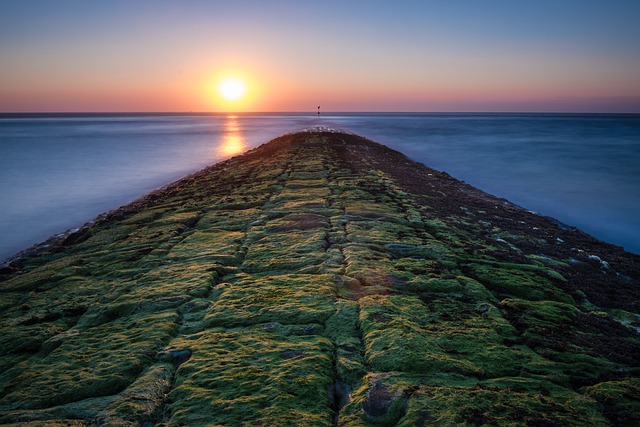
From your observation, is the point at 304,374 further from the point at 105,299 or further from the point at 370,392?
the point at 105,299

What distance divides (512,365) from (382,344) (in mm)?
1329

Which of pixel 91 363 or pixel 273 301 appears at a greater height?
pixel 273 301

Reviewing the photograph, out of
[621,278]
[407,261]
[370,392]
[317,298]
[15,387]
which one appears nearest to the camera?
[370,392]

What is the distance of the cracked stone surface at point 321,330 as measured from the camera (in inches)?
136

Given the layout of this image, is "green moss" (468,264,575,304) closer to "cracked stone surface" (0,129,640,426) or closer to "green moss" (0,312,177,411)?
"cracked stone surface" (0,129,640,426)

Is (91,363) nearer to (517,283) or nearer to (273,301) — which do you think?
(273,301)

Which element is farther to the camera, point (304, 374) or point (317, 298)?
point (317, 298)

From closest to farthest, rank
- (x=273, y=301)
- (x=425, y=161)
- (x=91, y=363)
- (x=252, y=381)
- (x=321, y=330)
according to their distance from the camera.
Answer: (x=252, y=381), (x=91, y=363), (x=321, y=330), (x=273, y=301), (x=425, y=161)

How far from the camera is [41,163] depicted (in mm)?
36031

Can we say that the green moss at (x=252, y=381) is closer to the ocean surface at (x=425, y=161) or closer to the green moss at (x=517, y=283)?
the green moss at (x=517, y=283)

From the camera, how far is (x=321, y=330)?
4762 millimetres

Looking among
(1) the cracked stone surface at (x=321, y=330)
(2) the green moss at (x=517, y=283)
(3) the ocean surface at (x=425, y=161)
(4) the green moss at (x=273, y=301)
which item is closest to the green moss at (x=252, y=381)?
(1) the cracked stone surface at (x=321, y=330)

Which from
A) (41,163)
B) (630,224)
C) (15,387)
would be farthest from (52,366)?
(41,163)

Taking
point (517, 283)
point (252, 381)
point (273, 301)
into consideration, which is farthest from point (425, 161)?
point (252, 381)
